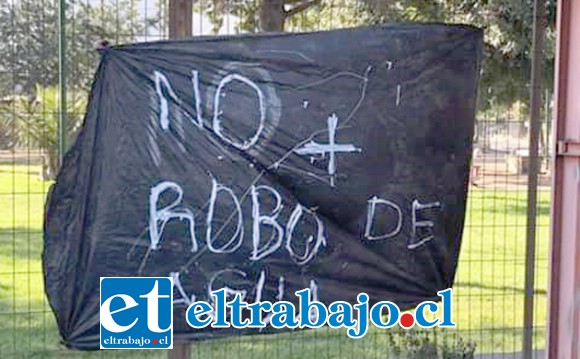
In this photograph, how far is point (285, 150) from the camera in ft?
11.7

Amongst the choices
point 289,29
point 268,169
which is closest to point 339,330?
point 268,169

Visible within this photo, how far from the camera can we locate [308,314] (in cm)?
370

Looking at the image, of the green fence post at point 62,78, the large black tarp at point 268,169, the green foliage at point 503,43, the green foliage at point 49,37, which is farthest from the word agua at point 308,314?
the green foliage at point 49,37

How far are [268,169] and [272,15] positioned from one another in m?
0.76

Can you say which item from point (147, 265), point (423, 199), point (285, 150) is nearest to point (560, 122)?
point (423, 199)

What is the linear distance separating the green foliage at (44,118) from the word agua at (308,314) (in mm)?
972

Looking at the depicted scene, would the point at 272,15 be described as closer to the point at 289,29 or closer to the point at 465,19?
the point at 289,29

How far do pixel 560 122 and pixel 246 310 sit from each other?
164cm

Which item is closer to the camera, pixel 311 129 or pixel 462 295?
pixel 311 129

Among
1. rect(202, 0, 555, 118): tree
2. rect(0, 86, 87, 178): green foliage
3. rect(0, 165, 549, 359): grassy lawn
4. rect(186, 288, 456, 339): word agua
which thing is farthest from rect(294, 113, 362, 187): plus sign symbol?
rect(0, 86, 87, 178): green foliage

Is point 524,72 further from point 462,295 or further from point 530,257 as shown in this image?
point 462,295

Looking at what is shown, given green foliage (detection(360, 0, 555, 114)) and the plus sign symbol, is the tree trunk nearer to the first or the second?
the plus sign symbol

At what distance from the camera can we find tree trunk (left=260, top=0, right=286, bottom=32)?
371 cm

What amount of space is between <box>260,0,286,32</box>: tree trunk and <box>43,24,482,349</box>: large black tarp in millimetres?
164
